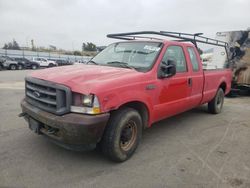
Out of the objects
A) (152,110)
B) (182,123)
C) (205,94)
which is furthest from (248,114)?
(152,110)

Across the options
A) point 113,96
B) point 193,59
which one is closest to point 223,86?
point 193,59

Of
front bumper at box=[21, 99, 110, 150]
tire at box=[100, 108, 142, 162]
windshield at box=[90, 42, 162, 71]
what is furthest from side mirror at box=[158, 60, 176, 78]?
front bumper at box=[21, 99, 110, 150]

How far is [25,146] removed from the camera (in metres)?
3.88

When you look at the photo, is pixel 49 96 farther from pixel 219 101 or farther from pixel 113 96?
pixel 219 101

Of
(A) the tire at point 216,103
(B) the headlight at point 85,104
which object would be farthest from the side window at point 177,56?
(A) the tire at point 216,103

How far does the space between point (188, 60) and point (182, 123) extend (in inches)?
63.1

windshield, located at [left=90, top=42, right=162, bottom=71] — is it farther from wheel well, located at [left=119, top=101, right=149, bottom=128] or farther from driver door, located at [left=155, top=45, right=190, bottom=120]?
wheel well, located at [left=119, top=101, right=149, bottom=128]

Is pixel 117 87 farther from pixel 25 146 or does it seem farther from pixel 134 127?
pixel 25 146

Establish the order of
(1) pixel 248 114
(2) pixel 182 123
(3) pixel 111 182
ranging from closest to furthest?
(3) pixel 111 182 → (2) pixel 182 123 → (1) pixel 248 114

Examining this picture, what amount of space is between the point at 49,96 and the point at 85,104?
0.59 metres

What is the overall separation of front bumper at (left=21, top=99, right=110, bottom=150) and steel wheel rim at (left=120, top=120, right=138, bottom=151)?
52 cm

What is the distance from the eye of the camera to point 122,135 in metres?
3.52

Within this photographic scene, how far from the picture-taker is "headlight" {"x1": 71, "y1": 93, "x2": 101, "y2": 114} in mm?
2930

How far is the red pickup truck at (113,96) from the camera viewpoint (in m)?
2.95
